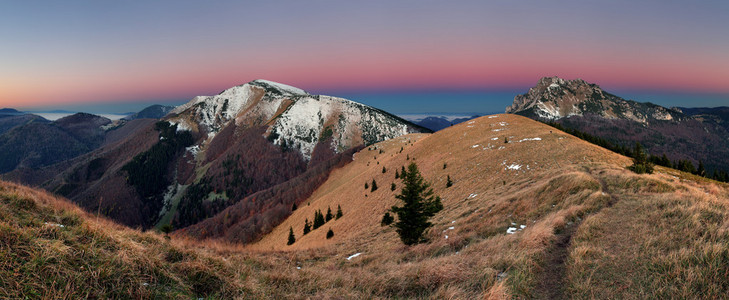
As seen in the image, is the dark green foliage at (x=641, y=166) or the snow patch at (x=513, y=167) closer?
the dark green foliage at (x=641, y=166)

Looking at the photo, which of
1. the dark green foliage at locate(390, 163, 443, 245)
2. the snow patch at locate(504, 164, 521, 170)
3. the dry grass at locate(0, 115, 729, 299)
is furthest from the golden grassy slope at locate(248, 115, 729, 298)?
the snow patch at locate(504, 164, 521, 170)

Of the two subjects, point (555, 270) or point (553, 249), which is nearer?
point (555, 270)

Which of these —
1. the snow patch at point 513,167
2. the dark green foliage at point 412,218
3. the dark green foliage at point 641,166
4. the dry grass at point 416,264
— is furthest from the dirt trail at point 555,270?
the snow patch at point 513,167

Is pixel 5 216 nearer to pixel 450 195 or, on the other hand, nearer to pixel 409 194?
pixel 409 194

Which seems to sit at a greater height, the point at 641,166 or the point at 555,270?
the point at 641,166

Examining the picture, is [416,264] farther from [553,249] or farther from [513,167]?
[513,167]

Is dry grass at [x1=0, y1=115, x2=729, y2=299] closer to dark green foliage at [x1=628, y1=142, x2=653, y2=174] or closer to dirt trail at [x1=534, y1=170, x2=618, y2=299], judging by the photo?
dirt trail at [x1=534, y1=170, x2=618, y2=299]

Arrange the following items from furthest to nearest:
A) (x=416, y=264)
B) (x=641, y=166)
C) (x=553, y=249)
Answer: (x=641, y=166) < (x=416, y=264) < (x=553, y=249)

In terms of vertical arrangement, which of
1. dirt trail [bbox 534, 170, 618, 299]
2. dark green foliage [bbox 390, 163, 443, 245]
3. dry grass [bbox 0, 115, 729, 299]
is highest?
dry grass [bbox 0, 115, 729, 299]

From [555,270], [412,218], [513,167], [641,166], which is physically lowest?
[412,218]

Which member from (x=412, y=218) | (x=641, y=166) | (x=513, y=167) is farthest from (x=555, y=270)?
(x=513, y=167)

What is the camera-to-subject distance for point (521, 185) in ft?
77.4

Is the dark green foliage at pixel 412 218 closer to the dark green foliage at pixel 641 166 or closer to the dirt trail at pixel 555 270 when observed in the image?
the dirt trail at pixel 555 270

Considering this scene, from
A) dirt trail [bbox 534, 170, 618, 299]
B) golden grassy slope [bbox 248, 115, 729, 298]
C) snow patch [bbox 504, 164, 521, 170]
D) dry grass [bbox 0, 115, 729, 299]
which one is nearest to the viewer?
dry grass [bbox 0, 115, 729, 299]
